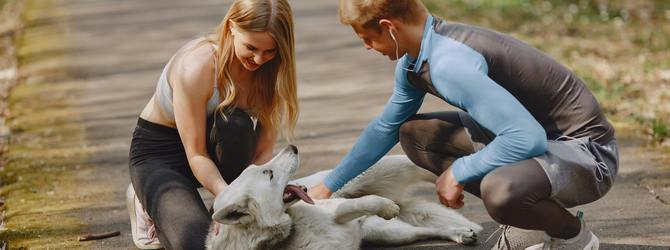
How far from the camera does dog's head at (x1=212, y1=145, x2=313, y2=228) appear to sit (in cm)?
346

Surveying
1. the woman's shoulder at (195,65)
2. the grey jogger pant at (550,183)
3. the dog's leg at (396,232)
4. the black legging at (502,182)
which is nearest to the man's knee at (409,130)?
the black legging at (502,182)

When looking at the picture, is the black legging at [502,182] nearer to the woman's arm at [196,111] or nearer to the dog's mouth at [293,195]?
the dog's mouth at [293,195]

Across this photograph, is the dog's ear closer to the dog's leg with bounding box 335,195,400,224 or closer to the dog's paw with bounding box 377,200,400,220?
the dog's leg with bounding box 335,195,400,224

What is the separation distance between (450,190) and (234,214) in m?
0.81

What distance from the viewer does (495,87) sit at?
3.13 metres

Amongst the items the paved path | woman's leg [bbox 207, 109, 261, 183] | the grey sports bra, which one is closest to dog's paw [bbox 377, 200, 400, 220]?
the paved path

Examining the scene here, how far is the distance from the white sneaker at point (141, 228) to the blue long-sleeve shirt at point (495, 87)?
4.53 ft

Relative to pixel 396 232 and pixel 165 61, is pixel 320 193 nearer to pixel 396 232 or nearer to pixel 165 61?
pixel 396 232

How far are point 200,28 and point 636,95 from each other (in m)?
5.78

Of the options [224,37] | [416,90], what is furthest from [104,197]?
[416,90]

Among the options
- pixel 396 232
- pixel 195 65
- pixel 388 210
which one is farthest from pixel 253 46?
pixel 396 232

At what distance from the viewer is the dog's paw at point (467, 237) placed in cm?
401

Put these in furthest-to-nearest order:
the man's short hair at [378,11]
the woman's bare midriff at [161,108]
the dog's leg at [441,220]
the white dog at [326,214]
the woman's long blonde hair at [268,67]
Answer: the woman's bare midriff at [161,108] → the dog's leg at [441,220] → the woman's long blonde hair at [268,67] → the white dog at [326,214] → the man's short hair at [378,11]

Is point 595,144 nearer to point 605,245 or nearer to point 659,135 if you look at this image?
point 605,245
